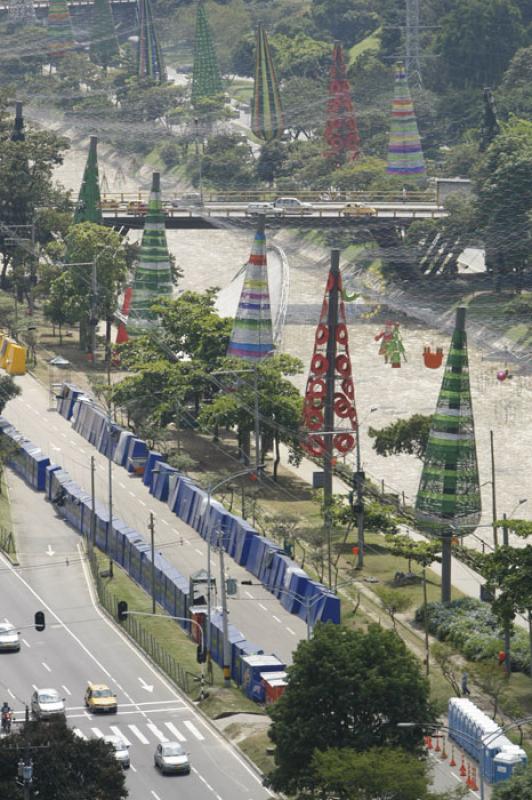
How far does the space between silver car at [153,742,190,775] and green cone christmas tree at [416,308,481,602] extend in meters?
28.0

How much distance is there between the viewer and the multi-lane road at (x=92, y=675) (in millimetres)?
139500

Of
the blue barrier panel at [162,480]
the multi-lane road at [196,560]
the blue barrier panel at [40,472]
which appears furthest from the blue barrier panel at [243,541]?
the blue barrier panel at [40,472]

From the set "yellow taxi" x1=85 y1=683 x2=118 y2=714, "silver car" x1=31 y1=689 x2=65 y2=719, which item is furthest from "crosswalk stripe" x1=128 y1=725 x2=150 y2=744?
"silver car" x1=31 y1=689 x2=65 y2=719

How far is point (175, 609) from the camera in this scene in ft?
548

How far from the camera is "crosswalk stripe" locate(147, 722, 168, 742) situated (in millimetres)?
145125

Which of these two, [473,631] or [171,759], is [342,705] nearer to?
[171,759]

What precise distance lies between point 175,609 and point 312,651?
30188mm

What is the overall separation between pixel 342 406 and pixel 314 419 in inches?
122

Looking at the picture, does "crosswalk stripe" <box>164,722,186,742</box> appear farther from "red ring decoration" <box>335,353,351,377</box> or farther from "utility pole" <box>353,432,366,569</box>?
"red ring decoration" <box>335,353,351,377</box>

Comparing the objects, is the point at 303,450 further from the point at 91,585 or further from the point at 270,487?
the point at 91,585

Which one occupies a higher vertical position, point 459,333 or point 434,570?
point 459,333

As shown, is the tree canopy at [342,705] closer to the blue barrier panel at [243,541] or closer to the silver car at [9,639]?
the silver car at [9,639]

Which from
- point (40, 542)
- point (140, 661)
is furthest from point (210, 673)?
point (40, 542)

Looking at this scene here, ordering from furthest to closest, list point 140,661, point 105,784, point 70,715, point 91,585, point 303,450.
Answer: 1. point 303,450
2. point 91,585
3. point 140,661
4. point 70,715
5. point 105,784
